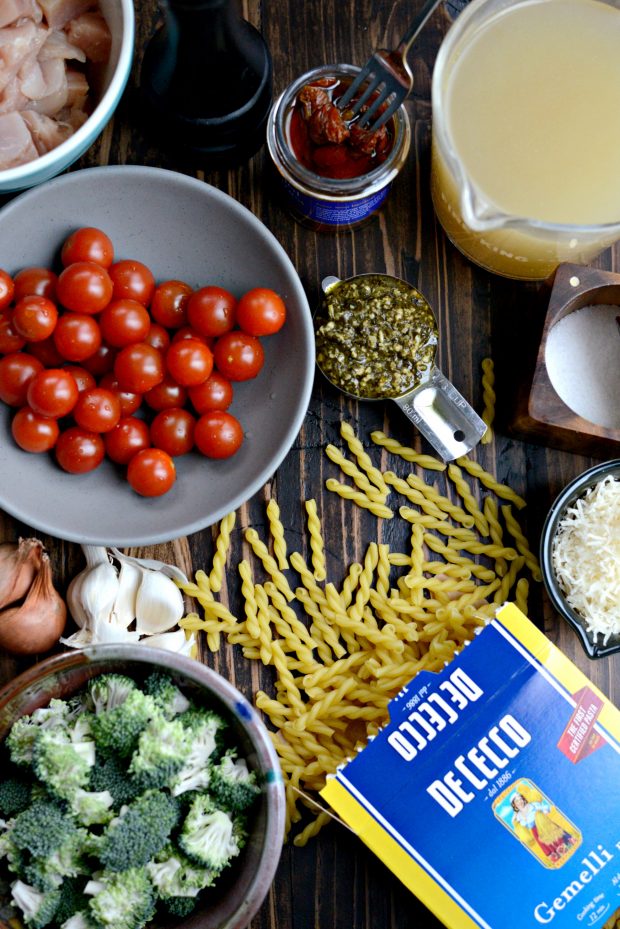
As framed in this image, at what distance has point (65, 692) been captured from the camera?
178cm

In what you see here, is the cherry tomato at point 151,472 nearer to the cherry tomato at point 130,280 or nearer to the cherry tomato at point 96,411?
the cherry tomato at point 96,411

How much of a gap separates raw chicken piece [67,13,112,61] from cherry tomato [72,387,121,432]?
2.08 ft

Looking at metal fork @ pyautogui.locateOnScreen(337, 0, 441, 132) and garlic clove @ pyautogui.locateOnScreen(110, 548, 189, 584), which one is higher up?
metal fork @ pyautogui.locateOnScreen(337, 0, 441, 132)

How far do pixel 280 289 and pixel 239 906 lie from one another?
3.72 ft

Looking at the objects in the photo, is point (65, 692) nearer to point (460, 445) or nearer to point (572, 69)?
point (460, 445)

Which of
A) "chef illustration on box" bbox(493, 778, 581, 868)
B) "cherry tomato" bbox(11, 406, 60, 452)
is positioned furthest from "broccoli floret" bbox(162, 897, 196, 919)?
"cherry tomato" bbox(11, 406, 60, 452)

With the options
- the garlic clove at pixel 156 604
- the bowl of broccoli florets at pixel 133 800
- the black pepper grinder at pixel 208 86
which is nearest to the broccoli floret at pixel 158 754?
the bowl of broccoli florets at pixel 133 800

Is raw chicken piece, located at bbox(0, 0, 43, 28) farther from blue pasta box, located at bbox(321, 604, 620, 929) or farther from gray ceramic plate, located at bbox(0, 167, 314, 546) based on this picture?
blue pasta box, located at bbox(321, 604, 620, 929)

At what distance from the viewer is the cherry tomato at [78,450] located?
5.81 feet

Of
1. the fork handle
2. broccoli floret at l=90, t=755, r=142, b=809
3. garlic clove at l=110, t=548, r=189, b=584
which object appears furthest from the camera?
garlic clove at l=110, t=548, r=189, b=584

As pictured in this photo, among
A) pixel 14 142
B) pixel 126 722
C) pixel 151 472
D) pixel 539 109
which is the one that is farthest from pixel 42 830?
pixel 539 109

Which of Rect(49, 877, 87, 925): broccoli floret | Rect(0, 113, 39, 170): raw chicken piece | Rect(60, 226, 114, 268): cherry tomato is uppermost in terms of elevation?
Rect(0, 113, 39, 170): raw chicken piece

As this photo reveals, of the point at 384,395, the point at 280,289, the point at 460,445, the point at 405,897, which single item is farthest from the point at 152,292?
the point at 405,897

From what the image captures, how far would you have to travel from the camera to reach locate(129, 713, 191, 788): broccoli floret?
5.42ft
